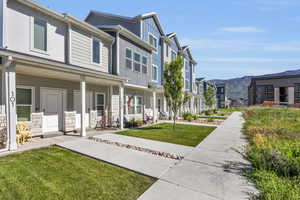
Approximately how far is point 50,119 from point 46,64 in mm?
3227

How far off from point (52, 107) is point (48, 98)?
497mm

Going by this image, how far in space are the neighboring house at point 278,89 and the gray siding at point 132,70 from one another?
46.0 metres

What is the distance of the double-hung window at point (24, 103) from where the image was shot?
6.59m

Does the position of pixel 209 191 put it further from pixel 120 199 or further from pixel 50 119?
pixel 50 119

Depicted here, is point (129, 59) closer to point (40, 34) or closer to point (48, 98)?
point (40, 34)

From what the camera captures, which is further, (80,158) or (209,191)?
(80,158)

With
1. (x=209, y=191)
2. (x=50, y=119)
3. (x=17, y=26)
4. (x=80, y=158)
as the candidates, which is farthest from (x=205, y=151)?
(x=17, y=26)

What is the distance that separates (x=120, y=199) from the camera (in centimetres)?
279

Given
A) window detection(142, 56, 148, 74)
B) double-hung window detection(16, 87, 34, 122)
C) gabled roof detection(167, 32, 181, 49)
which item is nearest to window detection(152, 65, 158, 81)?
window detection(142, 56, 148, 74)

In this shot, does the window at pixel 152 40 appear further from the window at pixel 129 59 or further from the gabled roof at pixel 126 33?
the window at pixel 129 59

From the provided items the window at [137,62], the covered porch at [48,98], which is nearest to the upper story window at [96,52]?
the covered porch at [48,98]

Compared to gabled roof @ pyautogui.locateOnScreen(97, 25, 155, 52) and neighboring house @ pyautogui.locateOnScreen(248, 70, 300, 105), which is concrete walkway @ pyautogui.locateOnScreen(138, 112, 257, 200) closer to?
gabled roof @ pyautogui.locateOnScreen(97, 25, 155, 52)

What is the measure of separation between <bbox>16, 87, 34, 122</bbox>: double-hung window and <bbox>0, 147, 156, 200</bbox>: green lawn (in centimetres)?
268

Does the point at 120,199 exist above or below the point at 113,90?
below
